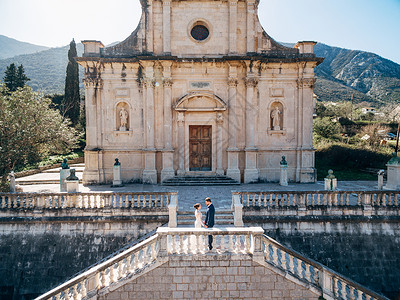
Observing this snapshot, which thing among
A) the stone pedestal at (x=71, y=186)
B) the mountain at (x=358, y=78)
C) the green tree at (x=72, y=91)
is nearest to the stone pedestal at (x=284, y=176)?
the stone pedestal at (x=71, y=186)

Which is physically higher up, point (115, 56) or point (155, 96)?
point (115, 56)

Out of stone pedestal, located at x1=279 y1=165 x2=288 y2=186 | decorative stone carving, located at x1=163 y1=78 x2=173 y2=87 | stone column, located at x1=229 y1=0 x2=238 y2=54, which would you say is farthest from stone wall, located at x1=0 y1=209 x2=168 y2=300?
stone column, located at x1=229 y1=0 x2=238 y2=54

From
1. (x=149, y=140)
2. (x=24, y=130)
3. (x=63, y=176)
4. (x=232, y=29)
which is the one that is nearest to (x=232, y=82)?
(x=232, y=29)

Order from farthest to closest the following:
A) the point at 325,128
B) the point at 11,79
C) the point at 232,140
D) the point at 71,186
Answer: the point at 11,79
the point at 325,128
the point at 232,140
the point at 71,186

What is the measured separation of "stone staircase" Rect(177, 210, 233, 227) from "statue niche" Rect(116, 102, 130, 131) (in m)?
7.49

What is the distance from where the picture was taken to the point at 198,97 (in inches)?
569

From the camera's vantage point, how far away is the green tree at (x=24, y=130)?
37.5ft

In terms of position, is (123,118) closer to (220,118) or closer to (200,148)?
(200,148)

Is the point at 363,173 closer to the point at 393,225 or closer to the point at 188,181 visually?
the point at 393,225

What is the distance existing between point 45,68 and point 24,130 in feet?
251

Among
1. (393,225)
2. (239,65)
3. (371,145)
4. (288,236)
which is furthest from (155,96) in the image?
(371,145)

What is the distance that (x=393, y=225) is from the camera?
9219mm

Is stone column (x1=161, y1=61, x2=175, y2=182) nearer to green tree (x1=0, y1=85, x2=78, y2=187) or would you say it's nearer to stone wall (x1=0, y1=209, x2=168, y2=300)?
stone wall (x1=0, y1=209, x2=168, y2=300)

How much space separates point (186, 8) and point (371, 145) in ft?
67.3
